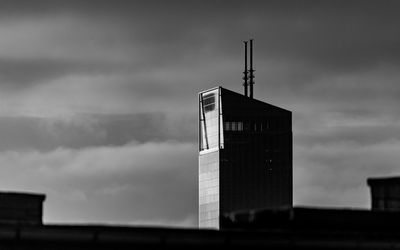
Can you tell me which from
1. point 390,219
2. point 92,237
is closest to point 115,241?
point 92,237

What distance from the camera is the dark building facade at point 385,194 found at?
66.1 m

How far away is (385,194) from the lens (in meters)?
66.6

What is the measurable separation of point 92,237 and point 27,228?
2.54m

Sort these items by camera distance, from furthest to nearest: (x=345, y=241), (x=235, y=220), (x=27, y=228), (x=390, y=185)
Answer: (x=390, y=185) → (x=235, y=220) → (x=345, y=241) → (x=27, y=228)

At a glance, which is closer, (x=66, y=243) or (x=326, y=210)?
(x=66, y=243)

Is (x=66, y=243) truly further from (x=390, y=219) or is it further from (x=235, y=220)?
(x=390, y=219)

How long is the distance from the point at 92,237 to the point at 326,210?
1110cm

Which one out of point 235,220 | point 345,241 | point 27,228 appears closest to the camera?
point 27,228

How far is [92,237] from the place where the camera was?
55188mm

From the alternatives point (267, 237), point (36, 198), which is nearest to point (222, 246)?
point (267, 237)

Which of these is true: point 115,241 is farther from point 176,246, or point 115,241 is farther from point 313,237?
point 313,237

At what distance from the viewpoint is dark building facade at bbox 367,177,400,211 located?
217ft

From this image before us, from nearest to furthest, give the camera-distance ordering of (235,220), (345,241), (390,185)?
(345,241) → (235,220) → (390,185)

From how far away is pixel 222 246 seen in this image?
56938 millimetres
